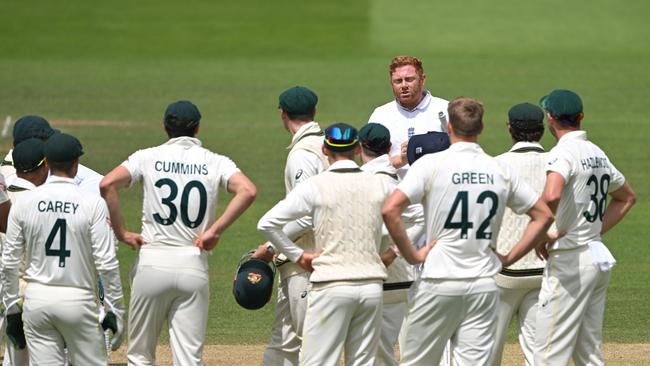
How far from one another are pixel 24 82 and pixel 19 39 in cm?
803

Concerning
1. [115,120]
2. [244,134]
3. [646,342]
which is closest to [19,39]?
[115,120]

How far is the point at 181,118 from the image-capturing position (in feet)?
29.8

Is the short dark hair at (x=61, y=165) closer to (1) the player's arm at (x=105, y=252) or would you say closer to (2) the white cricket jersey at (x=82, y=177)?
(1) the player's arm at (x=105, y=252)

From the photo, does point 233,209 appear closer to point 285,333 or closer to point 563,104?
→ point 285,333

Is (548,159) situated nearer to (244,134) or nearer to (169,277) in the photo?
(169,277)

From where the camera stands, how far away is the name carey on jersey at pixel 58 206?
8.54m

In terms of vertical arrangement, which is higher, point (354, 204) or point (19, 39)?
point (19, 39)

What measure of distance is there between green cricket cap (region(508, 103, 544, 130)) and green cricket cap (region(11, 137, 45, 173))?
355 centimetres

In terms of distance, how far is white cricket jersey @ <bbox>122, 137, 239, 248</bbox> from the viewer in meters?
8.98

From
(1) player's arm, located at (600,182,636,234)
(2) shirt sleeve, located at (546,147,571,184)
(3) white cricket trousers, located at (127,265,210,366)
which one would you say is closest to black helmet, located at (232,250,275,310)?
(3) white cricket trousers, located at (127,265,210,366)

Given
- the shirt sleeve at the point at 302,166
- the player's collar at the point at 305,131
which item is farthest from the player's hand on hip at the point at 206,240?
the player's collar at the point at 305,131

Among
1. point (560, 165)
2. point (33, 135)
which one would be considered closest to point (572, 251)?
point (560, 165)

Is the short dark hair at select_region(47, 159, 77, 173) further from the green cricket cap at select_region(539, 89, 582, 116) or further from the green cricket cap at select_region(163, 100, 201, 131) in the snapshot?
the green cricket cap at select_region(539, 89, 582, 116)

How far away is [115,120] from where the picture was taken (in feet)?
92.5
